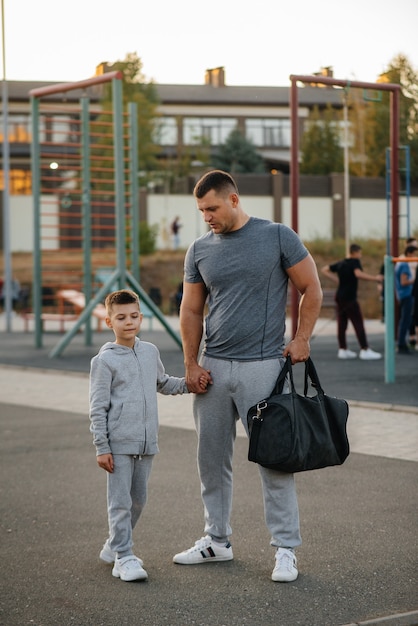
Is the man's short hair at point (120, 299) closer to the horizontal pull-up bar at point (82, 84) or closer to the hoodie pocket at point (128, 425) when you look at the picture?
the hoodie pocket at point (128, 425)

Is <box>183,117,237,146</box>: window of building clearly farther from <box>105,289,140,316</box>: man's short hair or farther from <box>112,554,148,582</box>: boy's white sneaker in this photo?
<box>112,554,148,582</box>: boy's white sneaker

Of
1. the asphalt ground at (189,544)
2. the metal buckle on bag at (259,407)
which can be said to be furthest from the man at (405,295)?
Result: the metal buckle on bag at (259,407)

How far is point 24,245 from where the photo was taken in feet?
167

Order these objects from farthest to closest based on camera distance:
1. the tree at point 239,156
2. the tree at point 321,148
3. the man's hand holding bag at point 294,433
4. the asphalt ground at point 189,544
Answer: the tree at point 239,156 < the tree at point 321,148 < the man's hand holding bag at point 294,433 < the asphalt ground at point 189,544

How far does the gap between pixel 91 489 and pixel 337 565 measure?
254 cm

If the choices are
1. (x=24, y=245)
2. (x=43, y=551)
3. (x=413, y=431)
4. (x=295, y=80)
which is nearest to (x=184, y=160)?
(x=24, y=245)

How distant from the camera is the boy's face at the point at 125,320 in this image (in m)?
5.29

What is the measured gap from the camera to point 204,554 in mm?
5523

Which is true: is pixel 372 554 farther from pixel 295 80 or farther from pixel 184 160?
pixel 184 160

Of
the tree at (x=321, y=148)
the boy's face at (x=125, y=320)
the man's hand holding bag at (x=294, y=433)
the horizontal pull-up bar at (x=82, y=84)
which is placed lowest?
the man's hand holding bag at (x=294, y=433)

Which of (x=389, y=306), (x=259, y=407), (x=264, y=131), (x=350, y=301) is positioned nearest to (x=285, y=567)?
(x=259, y=407)

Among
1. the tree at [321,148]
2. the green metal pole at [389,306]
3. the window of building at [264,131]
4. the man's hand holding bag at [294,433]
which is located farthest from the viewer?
the window of building at [264,131]

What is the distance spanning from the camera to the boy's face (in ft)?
17.3

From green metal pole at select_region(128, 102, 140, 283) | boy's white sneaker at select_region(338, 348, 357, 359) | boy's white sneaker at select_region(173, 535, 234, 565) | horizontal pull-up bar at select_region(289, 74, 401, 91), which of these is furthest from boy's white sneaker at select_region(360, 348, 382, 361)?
boy's white sneaker at select_region(173, 535, 234, 565)
